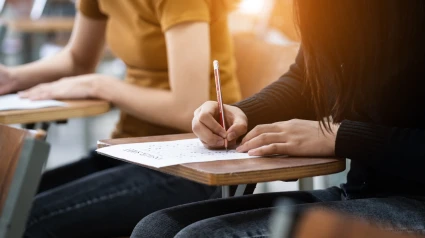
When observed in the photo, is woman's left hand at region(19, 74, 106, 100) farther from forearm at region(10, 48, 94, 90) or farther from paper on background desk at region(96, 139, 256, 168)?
paper on background desk at region(96, 139, 256, 168)

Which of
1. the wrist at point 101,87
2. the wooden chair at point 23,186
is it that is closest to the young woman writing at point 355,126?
the wooden chair at point 23,186

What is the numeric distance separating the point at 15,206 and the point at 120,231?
0.85m

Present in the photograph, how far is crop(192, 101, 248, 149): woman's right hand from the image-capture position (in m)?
1.44

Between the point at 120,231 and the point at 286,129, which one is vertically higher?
the point at 286,129

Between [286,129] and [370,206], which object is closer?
[370,206]

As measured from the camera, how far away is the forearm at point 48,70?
7.89 feet

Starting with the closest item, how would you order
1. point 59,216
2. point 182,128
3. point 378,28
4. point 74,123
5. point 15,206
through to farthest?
point 15,206 < point 378,28 < point 59,216 < point 182,128 < point 74,123

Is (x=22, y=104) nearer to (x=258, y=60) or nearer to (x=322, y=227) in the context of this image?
(x=258, y=60)

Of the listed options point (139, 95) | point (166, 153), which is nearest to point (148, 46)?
point (139, 95)

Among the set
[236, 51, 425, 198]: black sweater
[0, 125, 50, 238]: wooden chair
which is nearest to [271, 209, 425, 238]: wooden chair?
[0, 125, 50, 238]: wooden chair

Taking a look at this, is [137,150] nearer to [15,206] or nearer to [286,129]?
[286,129]

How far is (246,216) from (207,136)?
8.6 inches

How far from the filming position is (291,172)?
49.4 inches

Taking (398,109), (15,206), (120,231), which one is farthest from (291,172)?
(120,231)
